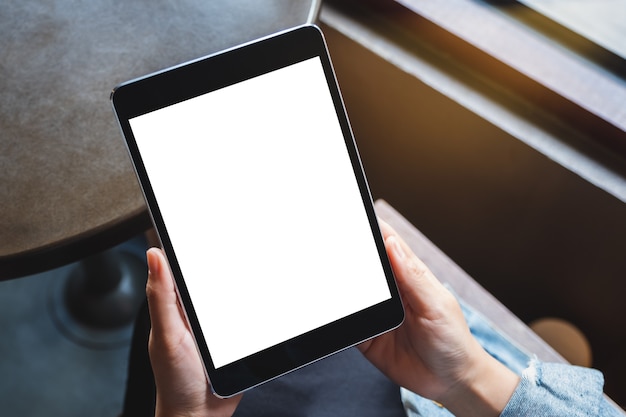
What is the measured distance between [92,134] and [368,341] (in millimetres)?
359

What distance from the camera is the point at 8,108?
0.65 m

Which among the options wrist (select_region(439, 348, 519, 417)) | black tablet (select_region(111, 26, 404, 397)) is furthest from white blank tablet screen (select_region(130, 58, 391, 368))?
wrist (select_region(439, 348, 519, 417))

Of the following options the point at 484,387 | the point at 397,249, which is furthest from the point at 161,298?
the point at 484,387

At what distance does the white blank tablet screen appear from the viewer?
55cm

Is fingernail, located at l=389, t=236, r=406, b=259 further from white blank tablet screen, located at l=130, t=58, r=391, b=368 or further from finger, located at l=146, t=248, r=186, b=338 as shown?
finger, located at l=146, t=248, r=186, b=338

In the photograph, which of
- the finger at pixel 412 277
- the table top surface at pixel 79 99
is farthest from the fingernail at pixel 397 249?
the table top surface at pixel 79 99

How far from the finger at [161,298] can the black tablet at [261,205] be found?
0.05ft

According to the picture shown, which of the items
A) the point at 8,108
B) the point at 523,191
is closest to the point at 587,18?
the point at 523,191

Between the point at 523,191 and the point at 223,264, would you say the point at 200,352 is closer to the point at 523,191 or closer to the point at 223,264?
the point at 223,264

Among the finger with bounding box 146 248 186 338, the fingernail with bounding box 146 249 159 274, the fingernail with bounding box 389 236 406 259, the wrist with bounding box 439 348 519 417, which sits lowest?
the wrist with bounding box 439 348 519 417

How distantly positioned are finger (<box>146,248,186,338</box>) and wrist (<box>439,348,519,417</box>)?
282 millimetres

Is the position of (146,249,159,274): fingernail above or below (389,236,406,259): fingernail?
above

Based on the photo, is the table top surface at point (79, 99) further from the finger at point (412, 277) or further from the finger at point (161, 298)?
the finger at point (412, 277)

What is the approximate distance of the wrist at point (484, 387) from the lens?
61cm
